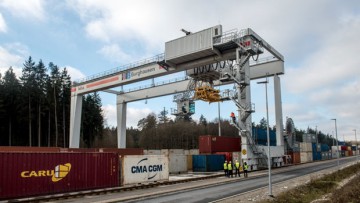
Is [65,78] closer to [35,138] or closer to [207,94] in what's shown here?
[35,138]

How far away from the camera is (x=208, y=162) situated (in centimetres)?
3622

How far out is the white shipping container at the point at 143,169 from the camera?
75.7 feet

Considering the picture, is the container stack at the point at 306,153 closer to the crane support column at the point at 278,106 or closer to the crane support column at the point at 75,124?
the crane support column at the point at 278,106

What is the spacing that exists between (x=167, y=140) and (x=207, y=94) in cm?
7106

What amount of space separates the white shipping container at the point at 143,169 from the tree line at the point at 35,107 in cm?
3268

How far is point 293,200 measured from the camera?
46.0ft

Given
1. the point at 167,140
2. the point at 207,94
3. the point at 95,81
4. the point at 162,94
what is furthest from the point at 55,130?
the point at 167,140

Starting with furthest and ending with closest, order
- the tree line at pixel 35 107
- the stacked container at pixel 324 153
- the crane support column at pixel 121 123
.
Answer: the stacked container at pixel 324 153 < the tree line at pixel 35 107 < the crane support column at pixel 121 123

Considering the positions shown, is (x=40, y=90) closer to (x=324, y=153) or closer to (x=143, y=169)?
(x=143, y=169)

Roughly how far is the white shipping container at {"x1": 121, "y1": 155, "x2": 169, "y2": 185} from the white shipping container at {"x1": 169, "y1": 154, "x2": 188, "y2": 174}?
367 inches

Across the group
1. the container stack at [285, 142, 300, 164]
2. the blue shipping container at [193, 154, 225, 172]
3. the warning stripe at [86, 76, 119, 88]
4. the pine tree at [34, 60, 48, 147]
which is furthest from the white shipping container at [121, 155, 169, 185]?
the pine tree at [34, 60, 48, 147]

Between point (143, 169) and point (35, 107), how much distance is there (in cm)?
3661

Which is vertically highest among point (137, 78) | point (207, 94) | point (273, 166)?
point (137, 78)

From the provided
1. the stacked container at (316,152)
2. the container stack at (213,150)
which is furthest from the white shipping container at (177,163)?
the stacked container at (316,152)
